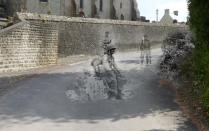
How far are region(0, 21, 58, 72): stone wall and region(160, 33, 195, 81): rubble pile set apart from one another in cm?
861

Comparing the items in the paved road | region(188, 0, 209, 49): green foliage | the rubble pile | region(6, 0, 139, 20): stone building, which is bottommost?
the paved road

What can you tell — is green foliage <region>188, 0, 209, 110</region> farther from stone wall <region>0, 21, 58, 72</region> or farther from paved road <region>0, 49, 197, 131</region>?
stone wall <region>0, 21, 58, 72</region>

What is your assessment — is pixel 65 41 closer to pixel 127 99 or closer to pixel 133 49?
pixel 133 49

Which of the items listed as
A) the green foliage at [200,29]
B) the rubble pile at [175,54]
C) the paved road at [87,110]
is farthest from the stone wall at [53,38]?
the green foliage at [200,29]

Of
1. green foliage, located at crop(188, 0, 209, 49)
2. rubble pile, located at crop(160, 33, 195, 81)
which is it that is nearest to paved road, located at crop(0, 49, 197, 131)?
rubble pile, located at crop(160, 33, 195, 81)

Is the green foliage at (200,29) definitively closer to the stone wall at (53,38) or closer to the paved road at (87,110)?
the paved road at (87,110)

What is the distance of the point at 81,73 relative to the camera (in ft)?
82.3

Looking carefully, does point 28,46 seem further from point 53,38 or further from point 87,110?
point 87,110

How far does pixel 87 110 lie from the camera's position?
49.3 feet

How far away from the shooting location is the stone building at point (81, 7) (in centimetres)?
4419

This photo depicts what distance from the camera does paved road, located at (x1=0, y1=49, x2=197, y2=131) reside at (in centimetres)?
1282

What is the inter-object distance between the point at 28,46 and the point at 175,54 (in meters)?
9.95

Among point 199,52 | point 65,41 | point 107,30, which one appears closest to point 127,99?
point 199,52

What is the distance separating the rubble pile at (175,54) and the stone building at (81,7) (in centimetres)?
2071
